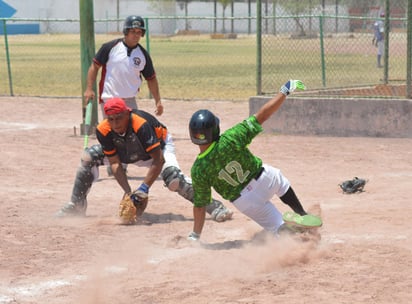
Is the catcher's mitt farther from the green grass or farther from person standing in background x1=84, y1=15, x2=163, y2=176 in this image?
the green grass

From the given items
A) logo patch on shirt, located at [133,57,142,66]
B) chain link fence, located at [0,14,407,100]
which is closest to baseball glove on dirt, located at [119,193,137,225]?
logo patch on shirt, located at [133,57,142,66]

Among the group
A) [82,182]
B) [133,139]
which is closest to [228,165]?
[133,139]

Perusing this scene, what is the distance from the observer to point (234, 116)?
52.2ft

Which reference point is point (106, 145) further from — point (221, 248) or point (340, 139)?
point (340, 139)

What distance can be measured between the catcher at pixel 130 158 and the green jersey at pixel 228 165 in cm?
105

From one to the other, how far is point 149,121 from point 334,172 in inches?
126

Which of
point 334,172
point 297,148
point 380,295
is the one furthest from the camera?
point 297,148

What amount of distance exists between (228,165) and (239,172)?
4.6 inches

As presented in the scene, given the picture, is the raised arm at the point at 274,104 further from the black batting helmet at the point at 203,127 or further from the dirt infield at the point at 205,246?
the dirt infield at the point at 205,246

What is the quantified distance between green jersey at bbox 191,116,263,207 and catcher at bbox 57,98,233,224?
105 centimetres

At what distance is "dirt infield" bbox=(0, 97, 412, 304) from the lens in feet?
18.4

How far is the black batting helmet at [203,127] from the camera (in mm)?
6492

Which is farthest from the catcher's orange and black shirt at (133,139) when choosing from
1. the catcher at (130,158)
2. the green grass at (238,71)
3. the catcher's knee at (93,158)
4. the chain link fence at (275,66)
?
the green grass at (238,71)

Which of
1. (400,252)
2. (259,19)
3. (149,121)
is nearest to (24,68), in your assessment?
(259,19)
